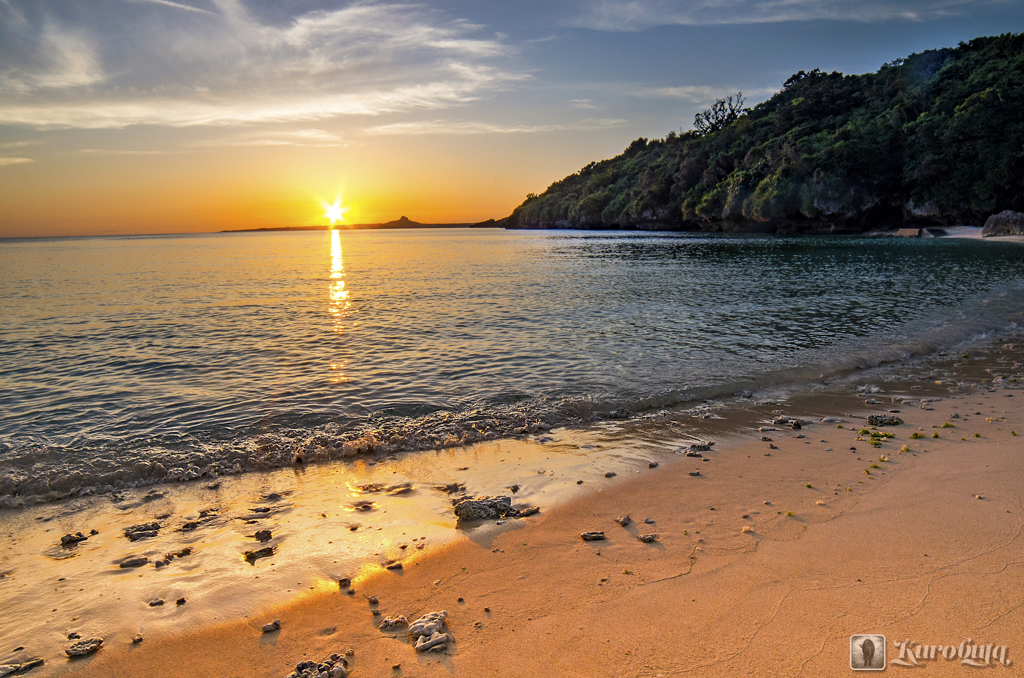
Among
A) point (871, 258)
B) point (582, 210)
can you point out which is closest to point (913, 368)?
point (871, 258)

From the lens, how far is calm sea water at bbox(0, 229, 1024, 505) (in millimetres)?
8078

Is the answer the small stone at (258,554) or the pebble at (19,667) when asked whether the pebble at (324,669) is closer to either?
the small stone at (258,554)

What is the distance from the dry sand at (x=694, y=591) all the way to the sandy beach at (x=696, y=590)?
0.05 ft

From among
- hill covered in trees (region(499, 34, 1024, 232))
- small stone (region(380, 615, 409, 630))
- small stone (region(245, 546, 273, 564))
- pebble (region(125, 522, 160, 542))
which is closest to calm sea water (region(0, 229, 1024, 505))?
pebble (region(125, 522, 160, 542))

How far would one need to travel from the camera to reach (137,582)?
4.48 meters

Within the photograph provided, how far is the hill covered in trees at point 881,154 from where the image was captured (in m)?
67.2

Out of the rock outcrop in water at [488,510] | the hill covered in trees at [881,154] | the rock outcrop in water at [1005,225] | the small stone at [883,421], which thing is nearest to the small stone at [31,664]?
the rock outcrop in water at [488,510]

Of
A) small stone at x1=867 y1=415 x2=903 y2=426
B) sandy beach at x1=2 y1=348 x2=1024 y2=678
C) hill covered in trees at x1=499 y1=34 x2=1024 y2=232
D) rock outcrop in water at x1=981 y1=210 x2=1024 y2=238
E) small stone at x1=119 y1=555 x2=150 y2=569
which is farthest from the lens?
hill covered in trees at x1=499 y1=34 x2=1024 y2=232

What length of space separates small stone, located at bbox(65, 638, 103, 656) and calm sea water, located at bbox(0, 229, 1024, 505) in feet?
12.0

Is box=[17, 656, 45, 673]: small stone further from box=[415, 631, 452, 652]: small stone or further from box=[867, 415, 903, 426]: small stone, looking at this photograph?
box=[867, 415, 903, 426]: small stone

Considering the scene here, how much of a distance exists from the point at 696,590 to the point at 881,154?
98.5 metres

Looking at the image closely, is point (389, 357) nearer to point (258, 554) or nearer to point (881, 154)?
point (258, 554)

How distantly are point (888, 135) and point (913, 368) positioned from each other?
9124cm

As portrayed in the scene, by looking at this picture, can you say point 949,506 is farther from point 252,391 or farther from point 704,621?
point 252,391
